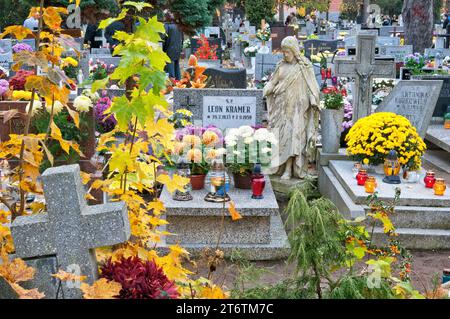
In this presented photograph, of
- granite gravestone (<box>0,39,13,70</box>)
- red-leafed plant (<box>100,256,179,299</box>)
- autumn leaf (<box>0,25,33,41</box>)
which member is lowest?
granite gravestone (<box>0,39,13,70</box>)

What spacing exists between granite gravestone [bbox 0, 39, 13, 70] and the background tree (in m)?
13.1

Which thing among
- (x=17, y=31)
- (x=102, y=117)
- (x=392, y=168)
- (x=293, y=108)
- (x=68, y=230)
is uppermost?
(x=17, y=31)

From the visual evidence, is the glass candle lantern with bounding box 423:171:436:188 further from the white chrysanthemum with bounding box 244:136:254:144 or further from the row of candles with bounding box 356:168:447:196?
the white chrysanthemum with bounding box 244:136:254:144

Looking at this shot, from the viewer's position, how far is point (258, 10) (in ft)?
103

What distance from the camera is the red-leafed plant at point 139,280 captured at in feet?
7.55

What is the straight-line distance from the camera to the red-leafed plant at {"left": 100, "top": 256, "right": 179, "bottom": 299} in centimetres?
230

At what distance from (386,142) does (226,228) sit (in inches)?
91.5

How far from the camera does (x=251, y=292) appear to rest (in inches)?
104

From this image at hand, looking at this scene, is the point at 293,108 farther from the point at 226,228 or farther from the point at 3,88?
the point at 3,88

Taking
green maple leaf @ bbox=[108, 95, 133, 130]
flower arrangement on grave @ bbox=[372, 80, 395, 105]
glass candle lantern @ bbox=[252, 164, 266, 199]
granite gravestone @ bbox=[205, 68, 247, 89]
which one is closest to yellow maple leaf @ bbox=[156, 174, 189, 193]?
green maple leaf @ bbox=[108, 95, 133, 130]

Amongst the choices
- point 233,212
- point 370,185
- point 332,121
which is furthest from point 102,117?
point 233,212

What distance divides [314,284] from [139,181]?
3.02 feet
